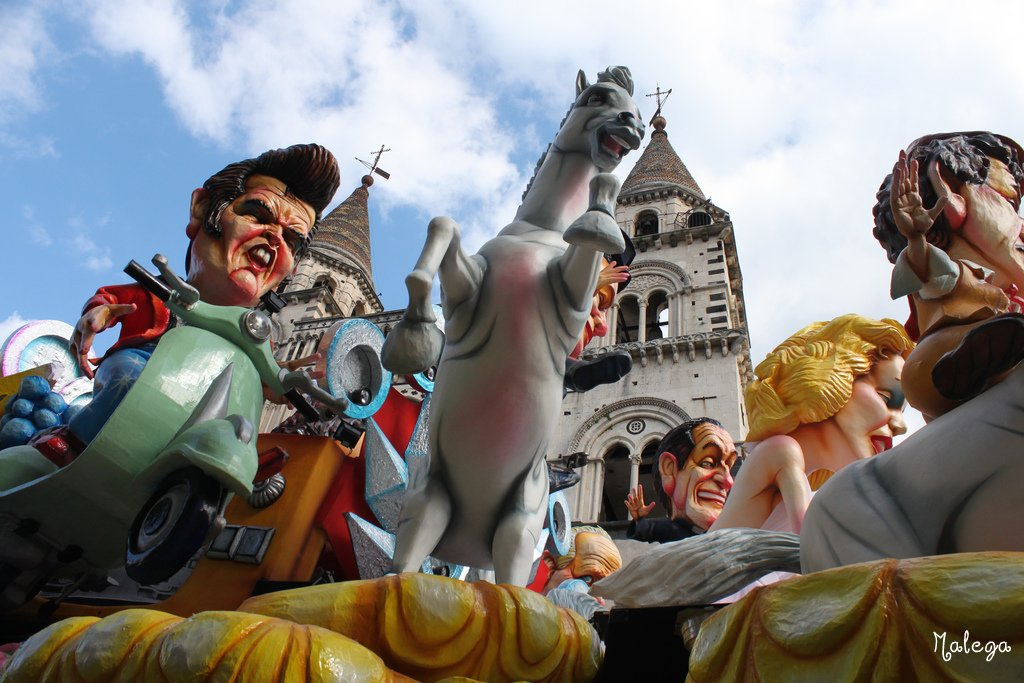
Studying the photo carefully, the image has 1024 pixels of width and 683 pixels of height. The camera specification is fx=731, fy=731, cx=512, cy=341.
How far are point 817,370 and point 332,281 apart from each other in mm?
24252

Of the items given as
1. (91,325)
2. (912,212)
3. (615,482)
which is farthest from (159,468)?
(615,482)

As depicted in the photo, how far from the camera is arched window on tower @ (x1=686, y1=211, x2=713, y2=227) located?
2533 cm

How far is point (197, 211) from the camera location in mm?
4723

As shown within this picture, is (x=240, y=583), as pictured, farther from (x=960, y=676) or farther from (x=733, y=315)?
(x=733, y=315)

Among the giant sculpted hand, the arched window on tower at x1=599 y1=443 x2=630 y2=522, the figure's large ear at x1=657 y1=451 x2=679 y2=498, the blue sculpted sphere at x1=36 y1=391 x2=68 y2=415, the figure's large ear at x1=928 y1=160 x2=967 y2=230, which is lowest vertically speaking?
the giant sculpted hand

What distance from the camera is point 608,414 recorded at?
19.6 metres

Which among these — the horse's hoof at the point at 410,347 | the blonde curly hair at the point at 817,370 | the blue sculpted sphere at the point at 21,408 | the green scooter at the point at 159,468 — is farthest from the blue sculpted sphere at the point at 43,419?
the blonde curly hair at the point at 817,370

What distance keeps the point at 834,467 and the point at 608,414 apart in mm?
15846

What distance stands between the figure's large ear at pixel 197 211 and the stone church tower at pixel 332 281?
60.4 feet

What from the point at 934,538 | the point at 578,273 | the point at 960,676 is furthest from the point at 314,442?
the point at 960,676

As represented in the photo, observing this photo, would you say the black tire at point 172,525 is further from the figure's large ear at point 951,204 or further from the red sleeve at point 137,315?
the figure's large ear at point 951,204

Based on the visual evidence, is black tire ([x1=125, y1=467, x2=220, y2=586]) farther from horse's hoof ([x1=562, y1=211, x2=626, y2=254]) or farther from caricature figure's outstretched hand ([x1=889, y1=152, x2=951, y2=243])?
caricature figure's outstretched hand ([x1=889, y1=152, x2=951, y2=243])

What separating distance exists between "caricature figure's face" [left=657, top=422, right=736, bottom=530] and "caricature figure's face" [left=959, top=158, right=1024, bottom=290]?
10.2 ft

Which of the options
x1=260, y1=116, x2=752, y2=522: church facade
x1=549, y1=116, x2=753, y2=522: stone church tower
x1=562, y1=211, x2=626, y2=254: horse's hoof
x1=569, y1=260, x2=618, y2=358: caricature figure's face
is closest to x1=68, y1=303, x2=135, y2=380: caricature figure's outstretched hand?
x1=569, y1=260, x2=618, y2=358: caricature figure's face
